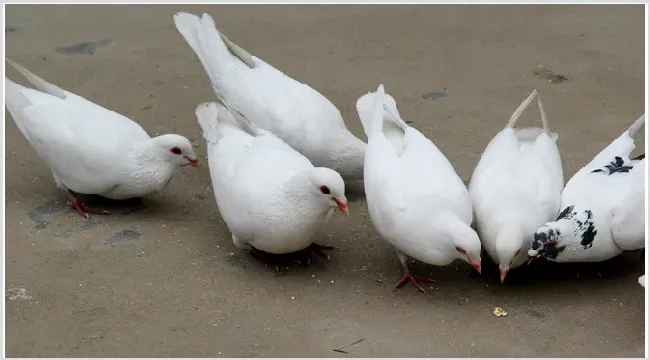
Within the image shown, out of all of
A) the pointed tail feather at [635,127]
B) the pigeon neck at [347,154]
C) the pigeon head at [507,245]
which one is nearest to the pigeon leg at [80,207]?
the pigeon neck at [347,154]

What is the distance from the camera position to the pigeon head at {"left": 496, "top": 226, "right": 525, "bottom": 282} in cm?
343

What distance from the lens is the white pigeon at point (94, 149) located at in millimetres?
4113

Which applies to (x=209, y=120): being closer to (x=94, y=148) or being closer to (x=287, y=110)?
(x=287, y=110)

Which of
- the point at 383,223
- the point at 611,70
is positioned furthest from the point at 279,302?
the point at 611,70

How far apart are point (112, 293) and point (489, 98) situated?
2905 millimetres

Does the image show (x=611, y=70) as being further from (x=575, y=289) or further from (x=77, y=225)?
(x=77, y=225)

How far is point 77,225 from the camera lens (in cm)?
416

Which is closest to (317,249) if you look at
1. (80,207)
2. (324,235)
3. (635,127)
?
(324,235)

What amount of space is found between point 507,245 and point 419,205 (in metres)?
0.37

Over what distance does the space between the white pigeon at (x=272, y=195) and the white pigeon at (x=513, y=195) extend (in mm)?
583

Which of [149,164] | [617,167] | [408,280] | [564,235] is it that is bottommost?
[408,280]

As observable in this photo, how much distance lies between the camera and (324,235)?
4.15 metres

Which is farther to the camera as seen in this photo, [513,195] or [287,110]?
[287,110]

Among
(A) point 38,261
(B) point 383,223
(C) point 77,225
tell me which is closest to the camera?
(B) point 383,223
